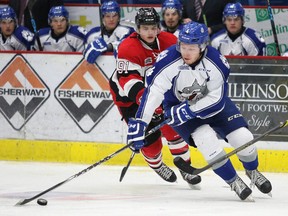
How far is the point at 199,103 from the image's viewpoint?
6.84 m

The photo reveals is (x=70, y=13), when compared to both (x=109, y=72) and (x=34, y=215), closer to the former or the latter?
(x=109, y=72)

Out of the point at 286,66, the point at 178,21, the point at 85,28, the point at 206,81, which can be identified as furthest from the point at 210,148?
the point at 85,28

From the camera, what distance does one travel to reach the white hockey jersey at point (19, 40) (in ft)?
32.9

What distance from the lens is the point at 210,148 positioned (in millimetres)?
6766

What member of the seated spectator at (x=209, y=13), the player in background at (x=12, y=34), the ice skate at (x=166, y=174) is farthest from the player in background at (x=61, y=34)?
the ice skate at (x=166, y=174)

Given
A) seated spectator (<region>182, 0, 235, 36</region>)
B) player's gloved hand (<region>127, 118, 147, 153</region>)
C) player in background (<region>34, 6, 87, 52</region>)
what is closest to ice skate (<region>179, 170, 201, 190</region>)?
player's gloved hand (<region>127, 118, 147, 153</region>)

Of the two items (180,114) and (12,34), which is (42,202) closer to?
(180,114)

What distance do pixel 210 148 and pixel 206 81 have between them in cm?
44

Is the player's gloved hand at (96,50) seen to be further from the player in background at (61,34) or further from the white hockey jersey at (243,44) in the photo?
the white hockey jersey at (243,44)

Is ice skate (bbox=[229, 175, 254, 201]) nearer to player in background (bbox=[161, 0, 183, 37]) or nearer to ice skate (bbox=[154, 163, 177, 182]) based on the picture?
ice skate (bbox=[154, 163, 177, 182])

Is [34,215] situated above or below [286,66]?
above

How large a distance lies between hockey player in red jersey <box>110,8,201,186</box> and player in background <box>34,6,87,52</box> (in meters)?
2.06

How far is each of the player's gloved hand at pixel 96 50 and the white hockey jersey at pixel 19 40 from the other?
Result: 114 centimetres

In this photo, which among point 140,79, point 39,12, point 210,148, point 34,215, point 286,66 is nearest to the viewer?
point 34,215
